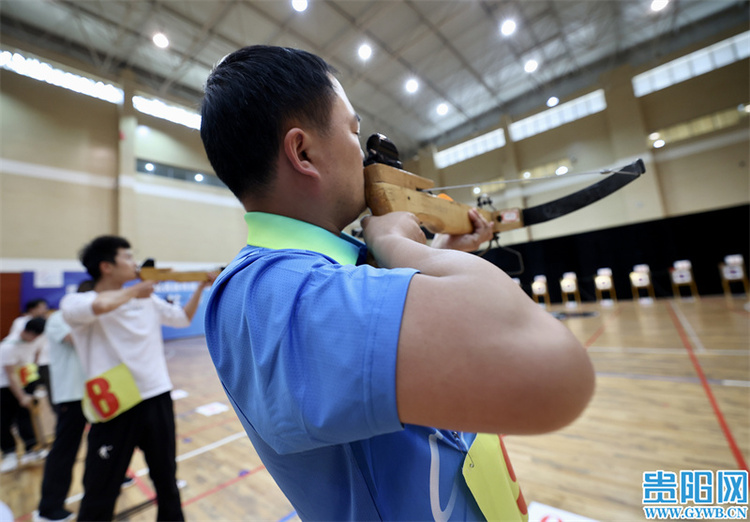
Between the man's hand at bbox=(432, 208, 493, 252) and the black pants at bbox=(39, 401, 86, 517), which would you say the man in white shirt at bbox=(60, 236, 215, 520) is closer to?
the black pants at bbox=(39, 401, 86, 517)

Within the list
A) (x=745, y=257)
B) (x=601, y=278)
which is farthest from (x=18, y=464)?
(x=745, y=257)

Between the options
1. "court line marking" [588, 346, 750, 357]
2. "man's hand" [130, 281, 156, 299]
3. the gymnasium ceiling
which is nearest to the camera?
the gymnasium ceiling

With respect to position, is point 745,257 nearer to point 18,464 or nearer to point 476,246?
point 476,246

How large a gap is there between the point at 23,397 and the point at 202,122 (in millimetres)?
3936

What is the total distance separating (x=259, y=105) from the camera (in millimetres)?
450

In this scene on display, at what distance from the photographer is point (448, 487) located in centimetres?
45

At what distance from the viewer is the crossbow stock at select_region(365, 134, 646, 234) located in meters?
0.57

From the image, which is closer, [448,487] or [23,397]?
[448,487]

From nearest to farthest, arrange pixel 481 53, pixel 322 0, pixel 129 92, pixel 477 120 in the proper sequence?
pixel 477 120 → pixel 481 53 → pixel 322 0 → pixel 129 92

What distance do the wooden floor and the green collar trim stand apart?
193 centimetres

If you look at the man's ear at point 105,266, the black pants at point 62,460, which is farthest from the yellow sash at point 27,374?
the man's ear at point 105,266

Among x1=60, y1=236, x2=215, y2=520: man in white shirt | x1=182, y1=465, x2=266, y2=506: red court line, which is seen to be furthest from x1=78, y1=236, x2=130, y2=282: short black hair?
x1=182, y1=465, x2=266, y2=506: red court line

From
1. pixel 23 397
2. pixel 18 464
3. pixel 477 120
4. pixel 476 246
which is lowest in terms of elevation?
pixel 18 464

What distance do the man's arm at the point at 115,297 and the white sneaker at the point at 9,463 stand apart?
8.51 ft
